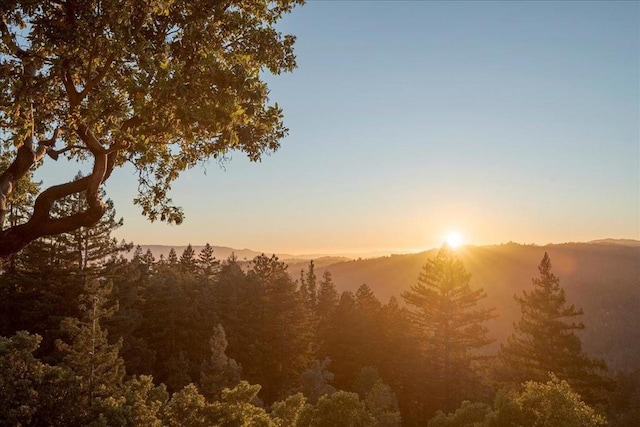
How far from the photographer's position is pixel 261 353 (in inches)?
1932

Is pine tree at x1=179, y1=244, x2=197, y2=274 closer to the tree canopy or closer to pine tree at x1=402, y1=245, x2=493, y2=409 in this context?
pine tree at x1=402, y1=245, x2=493, y2=409

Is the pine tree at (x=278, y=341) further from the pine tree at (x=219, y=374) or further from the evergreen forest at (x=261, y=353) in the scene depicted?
the pine tree at (x=219, y=374)

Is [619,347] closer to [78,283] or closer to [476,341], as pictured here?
[476,341]

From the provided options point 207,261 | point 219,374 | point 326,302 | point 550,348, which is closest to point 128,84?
point 219,374

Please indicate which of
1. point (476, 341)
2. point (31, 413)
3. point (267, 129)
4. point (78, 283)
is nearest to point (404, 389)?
point (476, 341)

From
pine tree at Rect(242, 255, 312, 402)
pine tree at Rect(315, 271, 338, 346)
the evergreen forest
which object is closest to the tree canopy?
the evergreen forest

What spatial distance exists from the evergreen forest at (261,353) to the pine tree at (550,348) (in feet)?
0.35

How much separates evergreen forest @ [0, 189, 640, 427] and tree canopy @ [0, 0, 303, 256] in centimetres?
263

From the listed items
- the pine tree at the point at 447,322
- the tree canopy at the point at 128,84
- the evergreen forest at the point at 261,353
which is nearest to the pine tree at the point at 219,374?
the evergreen forest at the point at 261,353

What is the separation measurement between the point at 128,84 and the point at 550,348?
35.1 m

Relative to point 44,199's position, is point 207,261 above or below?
below

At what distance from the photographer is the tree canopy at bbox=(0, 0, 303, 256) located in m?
7.45

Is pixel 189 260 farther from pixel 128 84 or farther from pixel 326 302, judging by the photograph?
pixel 128 84

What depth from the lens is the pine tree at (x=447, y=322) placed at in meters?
43.0
